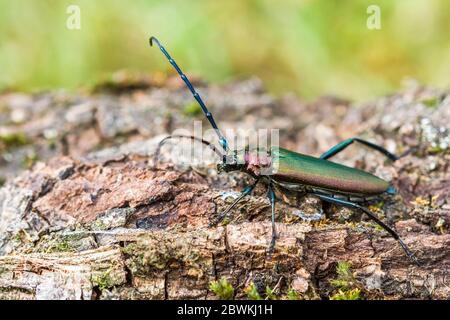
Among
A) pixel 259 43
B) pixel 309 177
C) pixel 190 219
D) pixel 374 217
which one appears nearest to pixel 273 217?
pixel 190 219

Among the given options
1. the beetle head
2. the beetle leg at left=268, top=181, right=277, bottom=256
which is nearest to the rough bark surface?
the beetle leg at left=268, top=181, right=277, bottom=256

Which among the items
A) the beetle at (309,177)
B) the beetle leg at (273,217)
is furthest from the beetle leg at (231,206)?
the beetle leg at (273,217)

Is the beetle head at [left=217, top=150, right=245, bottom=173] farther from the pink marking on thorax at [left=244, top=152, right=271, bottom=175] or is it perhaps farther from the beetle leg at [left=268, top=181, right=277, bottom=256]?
the beetle leg at [left=268, top=181, right=277, bottom=256]

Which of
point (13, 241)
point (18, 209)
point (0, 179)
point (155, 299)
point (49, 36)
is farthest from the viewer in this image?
point (49, 36)

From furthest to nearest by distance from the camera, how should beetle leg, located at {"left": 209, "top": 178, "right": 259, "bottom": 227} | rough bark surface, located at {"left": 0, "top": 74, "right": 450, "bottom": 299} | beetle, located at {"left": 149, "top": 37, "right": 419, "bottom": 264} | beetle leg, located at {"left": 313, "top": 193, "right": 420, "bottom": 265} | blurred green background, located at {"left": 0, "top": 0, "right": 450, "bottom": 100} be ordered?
blurred green background, located at {"left": 0, "top": 0, "right": 450, "bottom": 100}, beetle, located at {"left": 149, "top": 37, "right": 419, "bottom": 264}, beetle leg, located at {"left": 209, "top": 178, "right": 259, "bottom": 227}, beetle leg, located at {"left": 313, "top": 193, "right": 420, "bottom": 265}, rough bark surface, located at {"left": 0, "top": 74, "right": 450, "bottom": 299}

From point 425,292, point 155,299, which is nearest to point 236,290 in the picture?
point 155,299

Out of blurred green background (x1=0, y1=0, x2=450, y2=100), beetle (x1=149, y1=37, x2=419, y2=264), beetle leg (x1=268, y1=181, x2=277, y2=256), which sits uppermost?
blurred green background (x1=0, y1=0, x2=450, y2=100)

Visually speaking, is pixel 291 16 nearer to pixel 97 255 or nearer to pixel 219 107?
pixel 219 107

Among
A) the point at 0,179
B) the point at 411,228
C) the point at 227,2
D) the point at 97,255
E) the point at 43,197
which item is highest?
the point at 227,2
